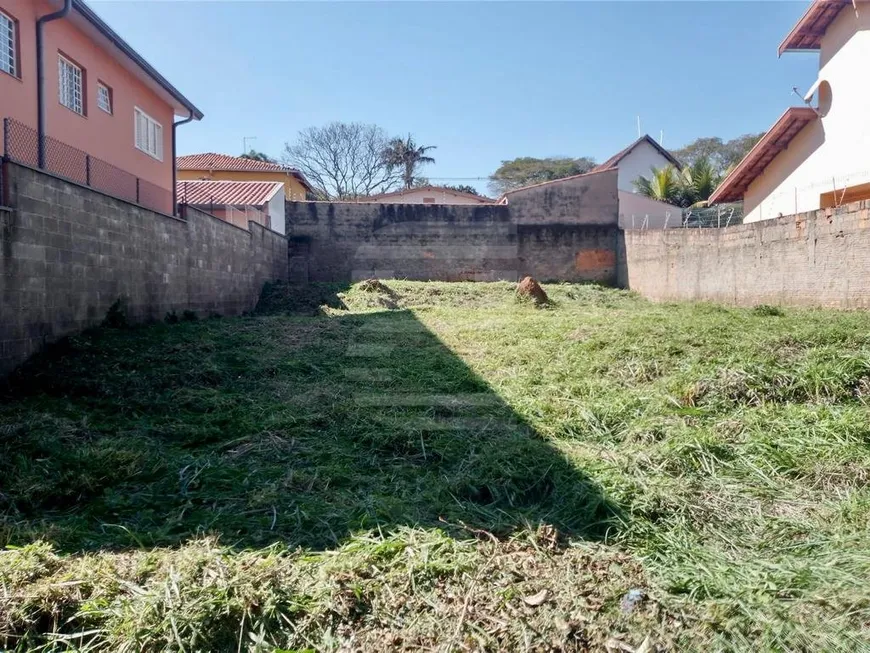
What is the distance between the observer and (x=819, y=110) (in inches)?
460

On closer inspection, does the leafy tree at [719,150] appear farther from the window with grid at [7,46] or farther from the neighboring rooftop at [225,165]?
Result: the window with grid at [7,46]

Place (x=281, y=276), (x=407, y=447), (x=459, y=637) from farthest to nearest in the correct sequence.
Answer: (x=281, y=276) < (x=407, y=447) < (x=459, y=637)

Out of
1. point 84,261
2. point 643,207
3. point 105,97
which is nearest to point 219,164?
point 105,97

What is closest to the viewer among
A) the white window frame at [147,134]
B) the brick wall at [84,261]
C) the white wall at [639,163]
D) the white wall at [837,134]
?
the brick wall at [84,261]

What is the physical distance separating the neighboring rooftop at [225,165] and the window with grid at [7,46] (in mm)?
15192

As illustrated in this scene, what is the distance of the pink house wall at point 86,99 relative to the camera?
805 centimetres

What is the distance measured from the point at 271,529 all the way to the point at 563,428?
2148mm

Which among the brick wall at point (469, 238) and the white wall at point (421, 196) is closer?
the brick wall at point (469, 238)

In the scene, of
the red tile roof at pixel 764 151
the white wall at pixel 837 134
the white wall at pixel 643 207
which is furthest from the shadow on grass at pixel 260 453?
the white wall at pixel 643 207

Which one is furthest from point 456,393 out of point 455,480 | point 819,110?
point 819,110

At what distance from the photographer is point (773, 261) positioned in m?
9.70

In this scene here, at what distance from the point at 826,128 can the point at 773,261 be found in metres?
3.74

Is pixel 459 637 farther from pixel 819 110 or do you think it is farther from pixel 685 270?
pixel 819 110

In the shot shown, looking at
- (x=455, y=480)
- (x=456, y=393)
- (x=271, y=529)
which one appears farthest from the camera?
(x=456, y=393)
